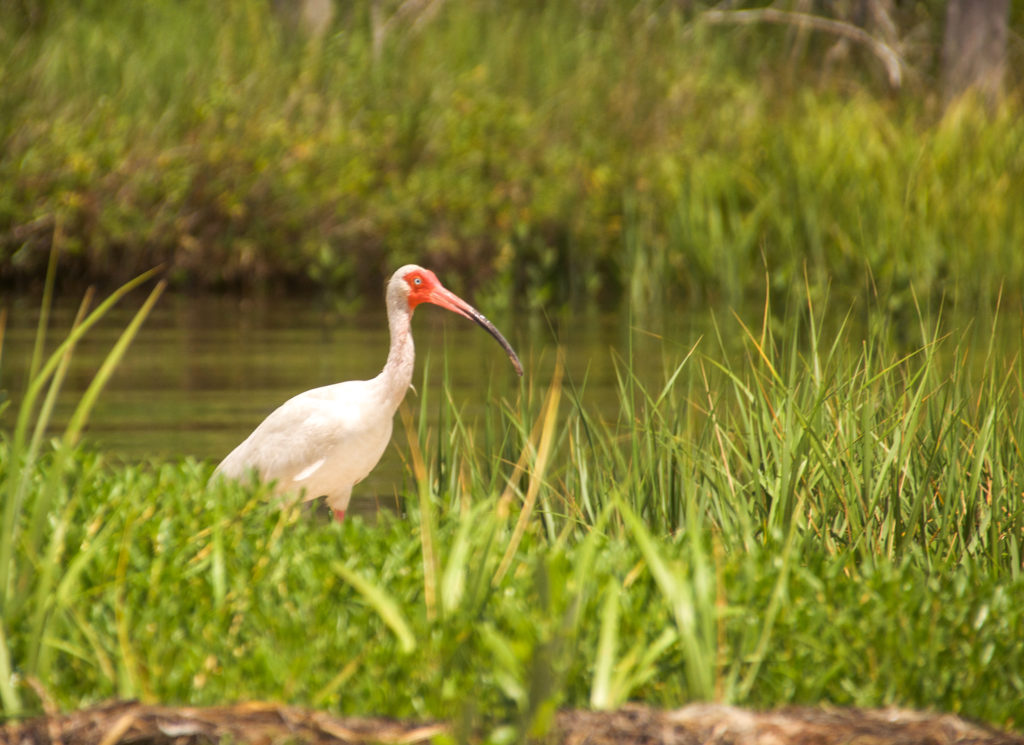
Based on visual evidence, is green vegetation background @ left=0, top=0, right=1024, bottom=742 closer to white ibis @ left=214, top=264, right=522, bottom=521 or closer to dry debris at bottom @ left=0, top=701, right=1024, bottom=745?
dry debris at bottom @ left=0, top=701, right=1024, bottom=745

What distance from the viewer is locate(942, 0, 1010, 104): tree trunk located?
59.5 ft

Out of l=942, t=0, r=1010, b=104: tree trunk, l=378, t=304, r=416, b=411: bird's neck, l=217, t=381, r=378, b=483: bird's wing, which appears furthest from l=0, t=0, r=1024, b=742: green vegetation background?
l=942, t=0, r=1010, b=104: tree trunk

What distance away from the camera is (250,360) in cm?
1154

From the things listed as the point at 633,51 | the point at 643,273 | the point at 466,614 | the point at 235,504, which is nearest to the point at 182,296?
the point at 643,273

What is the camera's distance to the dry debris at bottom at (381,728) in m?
3.22

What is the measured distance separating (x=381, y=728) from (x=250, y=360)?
8.45 metres

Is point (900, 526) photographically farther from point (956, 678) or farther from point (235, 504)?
point (235, 504)

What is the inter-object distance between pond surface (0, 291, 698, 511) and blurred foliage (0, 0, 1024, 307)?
78 cm

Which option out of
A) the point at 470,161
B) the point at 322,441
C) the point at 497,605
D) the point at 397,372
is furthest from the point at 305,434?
the point at 470,161

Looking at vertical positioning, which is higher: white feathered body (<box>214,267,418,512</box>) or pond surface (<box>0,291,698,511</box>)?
white feathered body (<box>214,267,418,512</box>)

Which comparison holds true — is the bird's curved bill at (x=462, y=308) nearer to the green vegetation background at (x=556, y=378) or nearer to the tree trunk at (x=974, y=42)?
the green vegetation background at (x=556, y=378)

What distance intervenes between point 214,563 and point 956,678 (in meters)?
1.72

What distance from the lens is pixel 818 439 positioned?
485 centimetres

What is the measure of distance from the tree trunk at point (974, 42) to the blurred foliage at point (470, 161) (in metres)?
0.91
